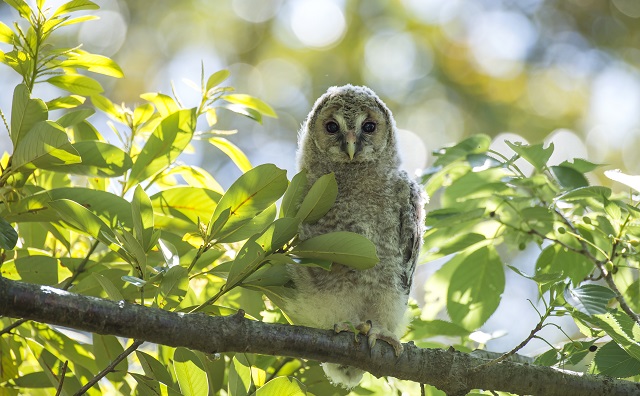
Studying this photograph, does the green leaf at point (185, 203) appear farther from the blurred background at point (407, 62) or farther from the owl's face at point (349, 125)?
the blurred background at point (407, 62)

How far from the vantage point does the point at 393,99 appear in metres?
8.17

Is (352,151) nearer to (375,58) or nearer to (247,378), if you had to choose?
(247,378)

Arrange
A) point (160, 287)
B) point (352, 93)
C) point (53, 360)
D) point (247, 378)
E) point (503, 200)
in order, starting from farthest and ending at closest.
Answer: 1. point (352, 93)
2. point (503, 200)
3. point (53, 360)
4. point (247, 378)
5. point (160, 287)

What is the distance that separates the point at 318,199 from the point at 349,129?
4.20ft

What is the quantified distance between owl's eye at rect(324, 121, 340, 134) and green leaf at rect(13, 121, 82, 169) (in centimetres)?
157

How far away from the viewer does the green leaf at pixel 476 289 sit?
2.50 m

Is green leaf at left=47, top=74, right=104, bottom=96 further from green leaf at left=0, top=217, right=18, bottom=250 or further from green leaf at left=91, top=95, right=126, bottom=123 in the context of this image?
green leaf at left=0, top=217, right=18, bottom=250

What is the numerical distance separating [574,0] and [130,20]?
5.45 metres

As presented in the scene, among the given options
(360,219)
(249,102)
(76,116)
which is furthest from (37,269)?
(360,219)

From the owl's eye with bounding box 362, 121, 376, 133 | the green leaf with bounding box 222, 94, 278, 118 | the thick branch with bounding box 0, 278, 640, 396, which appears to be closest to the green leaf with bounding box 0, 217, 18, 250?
the thick branch with bounding box 0, 278, 640, 396

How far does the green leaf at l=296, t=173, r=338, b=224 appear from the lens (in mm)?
1955

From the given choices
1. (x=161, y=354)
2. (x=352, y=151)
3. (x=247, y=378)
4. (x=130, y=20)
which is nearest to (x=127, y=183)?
(x=161, y=354)

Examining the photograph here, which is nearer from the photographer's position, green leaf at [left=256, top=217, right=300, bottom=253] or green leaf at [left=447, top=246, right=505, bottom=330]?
green leaf at [left=256, top=217, right=300, bottom=253]

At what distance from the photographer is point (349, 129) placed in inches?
126
